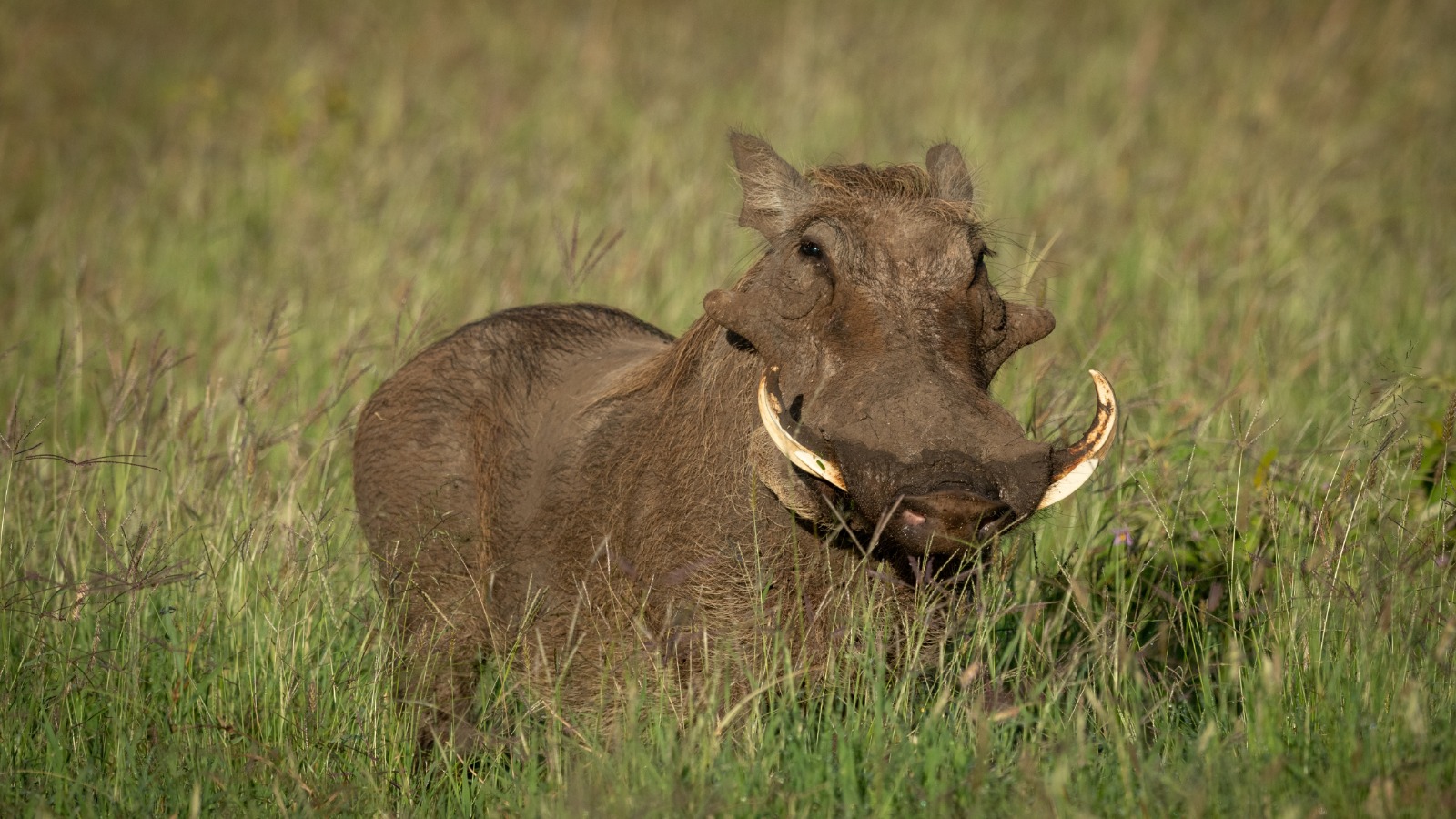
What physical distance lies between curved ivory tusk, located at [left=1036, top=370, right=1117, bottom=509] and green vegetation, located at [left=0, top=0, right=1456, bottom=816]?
19cm

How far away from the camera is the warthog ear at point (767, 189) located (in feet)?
9.49

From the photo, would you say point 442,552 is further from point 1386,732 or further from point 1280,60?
point 1280,60

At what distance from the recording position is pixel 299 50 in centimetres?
1002

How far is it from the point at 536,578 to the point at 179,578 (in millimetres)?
725

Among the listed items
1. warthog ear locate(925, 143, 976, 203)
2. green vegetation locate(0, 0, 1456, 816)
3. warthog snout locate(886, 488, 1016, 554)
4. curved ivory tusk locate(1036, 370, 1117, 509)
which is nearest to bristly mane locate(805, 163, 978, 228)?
warthog ear locate(925, 143, 976, 203)

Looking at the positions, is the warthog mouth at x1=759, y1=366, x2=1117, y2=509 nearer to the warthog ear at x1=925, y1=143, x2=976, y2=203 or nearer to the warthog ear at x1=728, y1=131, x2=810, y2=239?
the warthog ear at x1=728, y1=131, x2=810, y2=239

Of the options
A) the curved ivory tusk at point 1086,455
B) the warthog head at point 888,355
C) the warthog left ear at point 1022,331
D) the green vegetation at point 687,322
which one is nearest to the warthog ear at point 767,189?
the warthog head at point 888,355

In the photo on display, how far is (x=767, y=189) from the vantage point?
2924 millimetres

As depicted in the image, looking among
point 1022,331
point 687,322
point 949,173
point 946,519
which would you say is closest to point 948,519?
point 946,519

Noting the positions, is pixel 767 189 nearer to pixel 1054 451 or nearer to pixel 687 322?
pixel 1054 451

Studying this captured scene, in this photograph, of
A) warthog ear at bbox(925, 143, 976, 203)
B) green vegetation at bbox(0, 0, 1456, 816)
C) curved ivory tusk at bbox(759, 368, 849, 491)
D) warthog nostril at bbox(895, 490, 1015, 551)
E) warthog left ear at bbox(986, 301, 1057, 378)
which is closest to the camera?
warthog nostril at bbox(895, 490, 1015, 551)

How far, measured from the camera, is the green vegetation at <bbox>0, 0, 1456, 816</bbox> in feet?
8.22

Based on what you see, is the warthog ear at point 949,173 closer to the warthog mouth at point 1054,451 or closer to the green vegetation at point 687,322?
the green vegetation at point 687,322

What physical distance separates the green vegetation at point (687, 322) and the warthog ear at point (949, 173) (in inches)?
8.3
